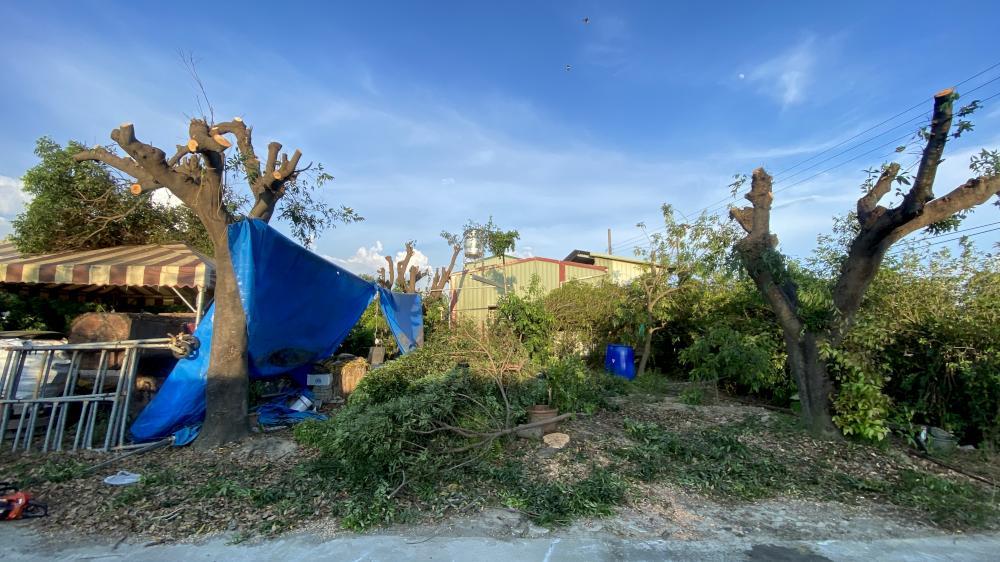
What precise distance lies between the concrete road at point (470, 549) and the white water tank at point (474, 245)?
1331 cm

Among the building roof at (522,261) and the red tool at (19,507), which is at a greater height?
the building roof at (522,261)

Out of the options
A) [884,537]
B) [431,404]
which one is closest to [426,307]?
[431,404]

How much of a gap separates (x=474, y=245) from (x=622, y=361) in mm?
7730

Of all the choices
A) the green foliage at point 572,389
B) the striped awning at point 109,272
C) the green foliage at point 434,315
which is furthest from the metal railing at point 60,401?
the green foliage at point 434,315

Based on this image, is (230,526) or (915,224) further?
(915,224)

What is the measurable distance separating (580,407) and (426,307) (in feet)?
29.5

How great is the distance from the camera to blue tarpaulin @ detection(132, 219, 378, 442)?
5574mm

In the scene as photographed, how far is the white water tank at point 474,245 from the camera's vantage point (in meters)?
16.4

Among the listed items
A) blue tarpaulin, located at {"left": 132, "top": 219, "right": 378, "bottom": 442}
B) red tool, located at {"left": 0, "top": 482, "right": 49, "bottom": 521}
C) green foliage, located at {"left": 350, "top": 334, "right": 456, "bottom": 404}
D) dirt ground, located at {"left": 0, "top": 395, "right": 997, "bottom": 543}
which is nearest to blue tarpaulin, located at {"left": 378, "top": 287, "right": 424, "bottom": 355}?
blue tarpaulin, located at {"left": 132, "top": 219, "right": 378, "bottom": 442}

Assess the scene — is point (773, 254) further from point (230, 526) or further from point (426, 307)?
point (426, 307)

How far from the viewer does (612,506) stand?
3932mm

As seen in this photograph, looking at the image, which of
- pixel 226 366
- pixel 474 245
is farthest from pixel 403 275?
pixel 226 366

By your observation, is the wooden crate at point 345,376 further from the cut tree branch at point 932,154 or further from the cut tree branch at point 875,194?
the cut tree branch at point 932,154

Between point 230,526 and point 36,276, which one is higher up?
point 36,276
